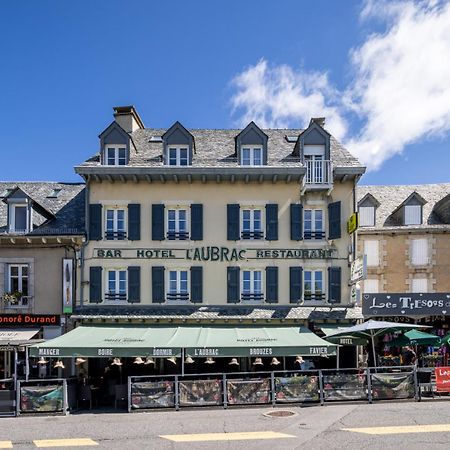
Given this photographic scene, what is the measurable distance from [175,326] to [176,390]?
4423mm

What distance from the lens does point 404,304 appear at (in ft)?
68.5

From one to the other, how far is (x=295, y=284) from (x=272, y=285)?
92 cm

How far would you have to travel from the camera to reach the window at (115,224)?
65.7 feet

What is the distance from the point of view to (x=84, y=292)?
19.7m

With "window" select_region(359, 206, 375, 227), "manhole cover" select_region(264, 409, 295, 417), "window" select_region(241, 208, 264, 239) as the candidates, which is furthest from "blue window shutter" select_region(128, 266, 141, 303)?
"window" select_region(359, 206, 375, 227)

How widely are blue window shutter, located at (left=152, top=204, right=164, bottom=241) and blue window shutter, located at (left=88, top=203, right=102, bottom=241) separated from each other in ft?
7.13

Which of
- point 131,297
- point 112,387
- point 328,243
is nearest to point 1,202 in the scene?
point 131,297

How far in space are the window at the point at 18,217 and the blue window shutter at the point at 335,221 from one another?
1230 cm

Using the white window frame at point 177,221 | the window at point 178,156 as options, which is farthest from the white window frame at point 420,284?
the window at point 178,156

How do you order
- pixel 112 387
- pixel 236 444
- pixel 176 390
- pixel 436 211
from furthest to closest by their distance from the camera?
pixel 436 211 → pixel 112 387 → pixel 176 390 → pixel 236 444

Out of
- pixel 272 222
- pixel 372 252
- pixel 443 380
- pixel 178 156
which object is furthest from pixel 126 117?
pixel 443 380

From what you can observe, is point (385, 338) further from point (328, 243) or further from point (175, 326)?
point (175, 326)

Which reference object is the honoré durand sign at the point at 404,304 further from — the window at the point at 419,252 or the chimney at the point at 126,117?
the chimney at the point at 126,117

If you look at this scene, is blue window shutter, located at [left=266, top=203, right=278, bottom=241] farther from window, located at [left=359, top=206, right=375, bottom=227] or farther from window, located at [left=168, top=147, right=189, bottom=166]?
window, located at [left=359, top=206, right=375, bottom=227]
